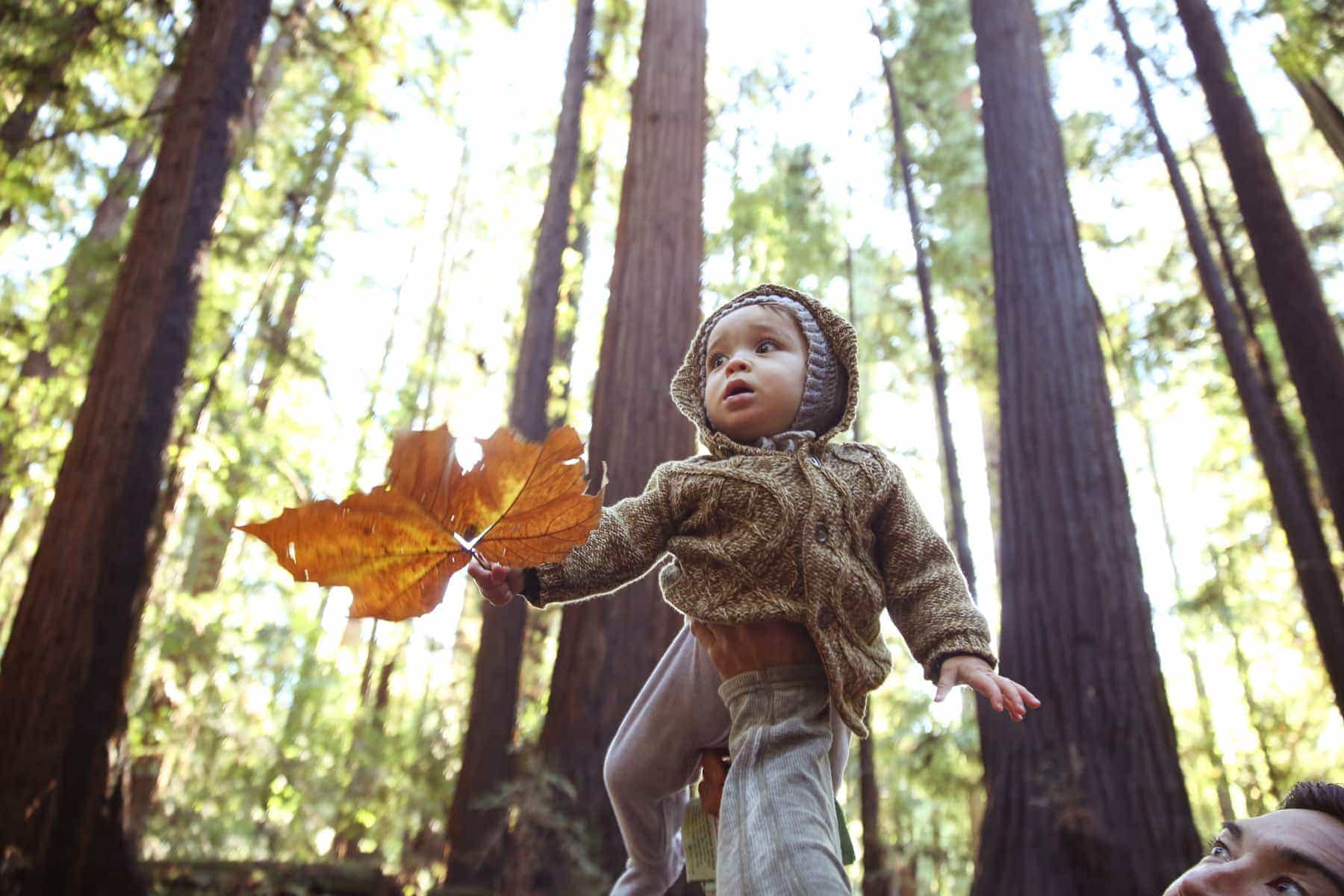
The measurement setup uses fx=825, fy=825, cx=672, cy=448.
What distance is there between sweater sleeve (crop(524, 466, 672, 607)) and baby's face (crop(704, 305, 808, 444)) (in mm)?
222

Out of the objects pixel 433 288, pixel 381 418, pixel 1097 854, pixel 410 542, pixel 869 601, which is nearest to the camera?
pixel 410 542

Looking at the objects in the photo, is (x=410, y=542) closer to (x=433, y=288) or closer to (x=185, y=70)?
(x=185, y=70)

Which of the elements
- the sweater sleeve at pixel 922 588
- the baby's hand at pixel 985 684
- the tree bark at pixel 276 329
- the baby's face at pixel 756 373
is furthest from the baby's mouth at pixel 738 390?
the tree bark at pixel 276 329

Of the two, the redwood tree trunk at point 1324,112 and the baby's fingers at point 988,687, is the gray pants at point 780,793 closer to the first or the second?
the baby's fingers at point 988,687

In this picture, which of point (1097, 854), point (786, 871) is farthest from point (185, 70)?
point (1097, 854)

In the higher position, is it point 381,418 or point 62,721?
point 381,418

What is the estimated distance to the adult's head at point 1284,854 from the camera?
1157 mm

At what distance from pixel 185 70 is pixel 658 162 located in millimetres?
2920

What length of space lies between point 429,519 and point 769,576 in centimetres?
77

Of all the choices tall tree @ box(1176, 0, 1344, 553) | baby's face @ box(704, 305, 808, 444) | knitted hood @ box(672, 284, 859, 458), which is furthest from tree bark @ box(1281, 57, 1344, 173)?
baby's face @ box(704, 305, 808, 444)

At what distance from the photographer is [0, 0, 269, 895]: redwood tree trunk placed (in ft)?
11.4

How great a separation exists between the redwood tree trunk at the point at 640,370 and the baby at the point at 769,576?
1602mm

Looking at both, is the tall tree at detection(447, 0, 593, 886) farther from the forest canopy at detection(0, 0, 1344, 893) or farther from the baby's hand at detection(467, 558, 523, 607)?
the baby's hand at detection(467, 558, 523, 607)

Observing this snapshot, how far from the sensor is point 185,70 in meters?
4.97
